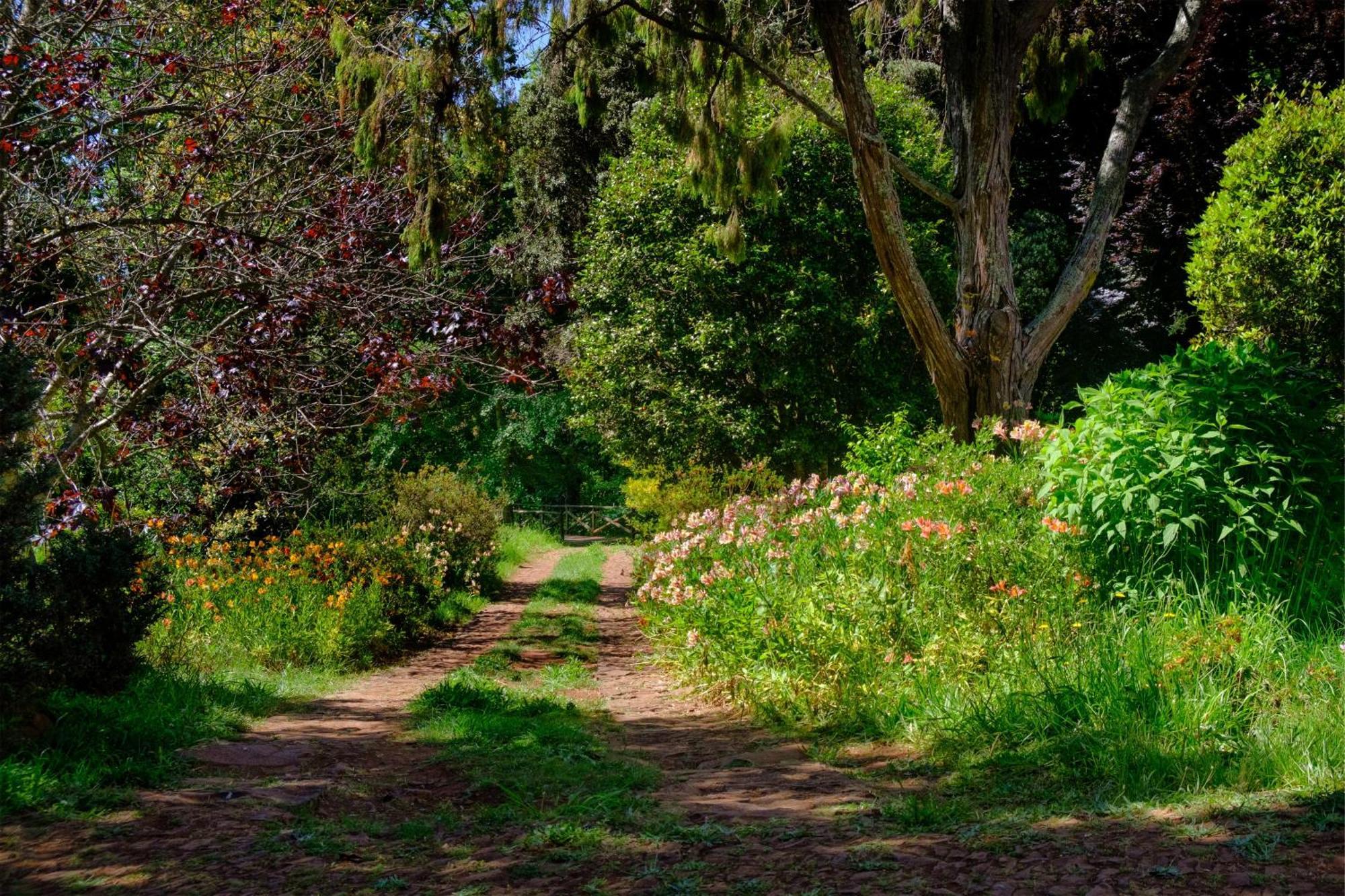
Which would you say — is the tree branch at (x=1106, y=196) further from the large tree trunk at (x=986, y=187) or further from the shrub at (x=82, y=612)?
the shrub at (x=82, y=612)

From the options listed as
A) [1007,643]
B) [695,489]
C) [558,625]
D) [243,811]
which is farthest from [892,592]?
[695,489]

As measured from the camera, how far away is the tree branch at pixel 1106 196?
8.86m

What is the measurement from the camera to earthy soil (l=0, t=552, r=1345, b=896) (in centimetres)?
285

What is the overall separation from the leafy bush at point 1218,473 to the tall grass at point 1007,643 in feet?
0.51

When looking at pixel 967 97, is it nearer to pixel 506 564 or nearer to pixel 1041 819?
pixel 1041 819

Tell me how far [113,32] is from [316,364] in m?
2.69

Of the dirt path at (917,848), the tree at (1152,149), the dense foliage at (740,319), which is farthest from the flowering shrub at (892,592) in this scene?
the tree at (1152,149)

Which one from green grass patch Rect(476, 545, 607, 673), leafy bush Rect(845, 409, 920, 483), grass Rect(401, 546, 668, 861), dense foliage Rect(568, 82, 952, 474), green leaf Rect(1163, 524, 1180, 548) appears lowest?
green grass patch Rect(476, 545, 607, 673)

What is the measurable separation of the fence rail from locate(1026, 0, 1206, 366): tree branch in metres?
18.4

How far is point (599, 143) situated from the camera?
62.5ft

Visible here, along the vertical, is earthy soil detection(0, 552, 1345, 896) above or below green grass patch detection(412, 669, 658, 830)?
above

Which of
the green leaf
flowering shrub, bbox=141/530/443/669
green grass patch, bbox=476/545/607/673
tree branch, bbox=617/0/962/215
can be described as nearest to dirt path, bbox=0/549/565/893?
flowering shrub, bbox=141/530/443/669

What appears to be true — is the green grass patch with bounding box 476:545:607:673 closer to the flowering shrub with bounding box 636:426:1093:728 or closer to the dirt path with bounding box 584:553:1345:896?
the flowering shrub with bounding box 636:426:1093:728

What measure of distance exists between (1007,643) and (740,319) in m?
7.54
